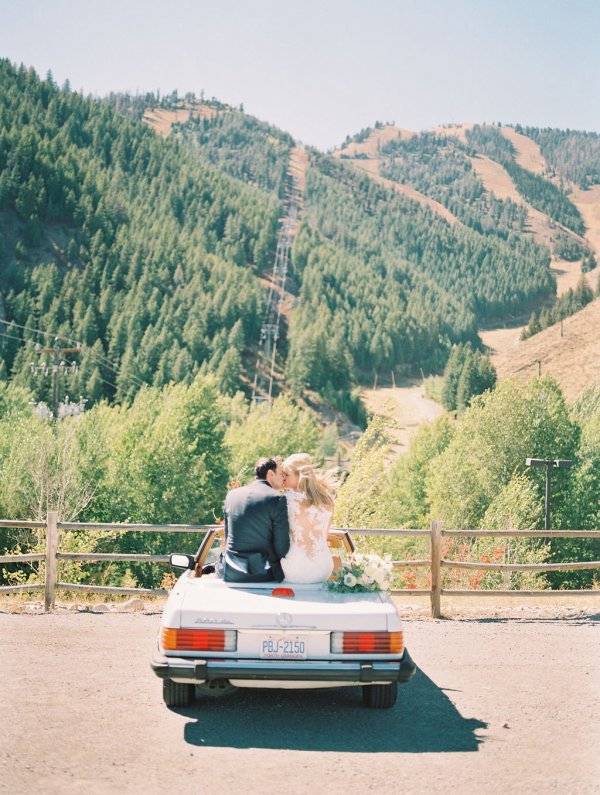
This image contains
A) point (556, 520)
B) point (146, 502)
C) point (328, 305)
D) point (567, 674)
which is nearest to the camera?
point (567, 674)

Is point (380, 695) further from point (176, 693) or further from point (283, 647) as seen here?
point (176, 693)

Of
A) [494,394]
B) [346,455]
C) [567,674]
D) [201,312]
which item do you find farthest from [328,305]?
[567,674]

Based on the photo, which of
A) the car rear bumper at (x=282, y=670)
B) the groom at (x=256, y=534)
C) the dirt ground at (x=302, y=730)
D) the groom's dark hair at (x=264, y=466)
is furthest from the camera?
the groom's dark hair at (x=264, y=466)

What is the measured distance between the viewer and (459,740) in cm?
598

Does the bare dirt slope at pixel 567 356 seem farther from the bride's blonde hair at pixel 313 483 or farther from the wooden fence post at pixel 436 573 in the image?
the bride's blonde hair at pixel 313 483

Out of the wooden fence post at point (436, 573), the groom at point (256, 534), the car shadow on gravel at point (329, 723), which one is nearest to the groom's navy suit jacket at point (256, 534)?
the groom at point (256, 534)

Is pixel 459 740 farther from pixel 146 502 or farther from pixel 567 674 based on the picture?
pixel 146 502

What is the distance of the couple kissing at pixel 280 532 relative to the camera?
22.3 feet

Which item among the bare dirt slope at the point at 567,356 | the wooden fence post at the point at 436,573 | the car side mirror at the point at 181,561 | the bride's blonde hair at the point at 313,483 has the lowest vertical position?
the wooden fence post at the point at 436,573

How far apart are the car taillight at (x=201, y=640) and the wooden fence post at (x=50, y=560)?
6363mm

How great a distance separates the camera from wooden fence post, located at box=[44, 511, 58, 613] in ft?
39.6

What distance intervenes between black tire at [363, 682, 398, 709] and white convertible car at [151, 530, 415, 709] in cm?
37

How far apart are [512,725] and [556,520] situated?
48.8m

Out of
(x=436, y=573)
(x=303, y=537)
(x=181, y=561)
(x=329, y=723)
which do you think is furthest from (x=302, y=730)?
(x=436, y=573)
